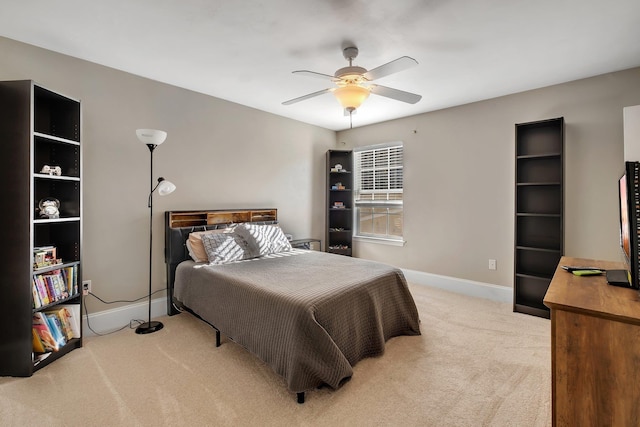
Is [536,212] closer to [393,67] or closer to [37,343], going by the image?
[393,67]

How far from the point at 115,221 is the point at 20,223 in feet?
2.77

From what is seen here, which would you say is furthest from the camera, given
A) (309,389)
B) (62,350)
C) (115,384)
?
(62,350)

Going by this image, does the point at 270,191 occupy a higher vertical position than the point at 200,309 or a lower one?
higher

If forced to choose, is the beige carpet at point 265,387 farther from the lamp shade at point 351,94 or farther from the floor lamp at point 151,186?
the lamp shade at point 351,94

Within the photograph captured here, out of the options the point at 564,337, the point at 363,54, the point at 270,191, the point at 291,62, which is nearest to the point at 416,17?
the point at 363,54

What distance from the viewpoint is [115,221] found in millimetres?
2926

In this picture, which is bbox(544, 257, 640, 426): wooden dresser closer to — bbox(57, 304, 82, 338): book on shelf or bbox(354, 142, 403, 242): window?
bbox(57, 304, 82, 338): book on shelf

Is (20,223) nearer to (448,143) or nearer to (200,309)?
(200,309)

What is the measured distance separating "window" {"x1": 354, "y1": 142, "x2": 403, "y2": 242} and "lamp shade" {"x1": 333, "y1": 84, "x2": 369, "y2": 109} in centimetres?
237

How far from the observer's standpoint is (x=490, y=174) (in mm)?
3736

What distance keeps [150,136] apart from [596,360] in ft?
10.9

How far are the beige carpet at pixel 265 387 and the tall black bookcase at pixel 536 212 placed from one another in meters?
0.82

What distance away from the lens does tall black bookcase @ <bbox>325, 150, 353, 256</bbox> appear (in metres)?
5.07

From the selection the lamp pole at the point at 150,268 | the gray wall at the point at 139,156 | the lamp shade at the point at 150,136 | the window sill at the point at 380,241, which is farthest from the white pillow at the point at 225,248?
the window sill at the point at 380,241
